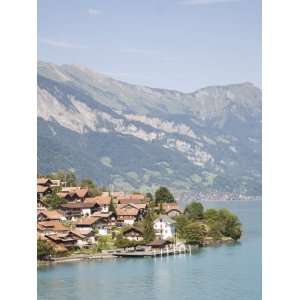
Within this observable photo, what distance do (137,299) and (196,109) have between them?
1.55 m

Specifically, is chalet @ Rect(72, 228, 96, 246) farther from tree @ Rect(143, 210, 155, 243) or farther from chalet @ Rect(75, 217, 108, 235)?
tree @ Rect(143, 210, 155, 243)

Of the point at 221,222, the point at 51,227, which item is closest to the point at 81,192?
the point at 51,227

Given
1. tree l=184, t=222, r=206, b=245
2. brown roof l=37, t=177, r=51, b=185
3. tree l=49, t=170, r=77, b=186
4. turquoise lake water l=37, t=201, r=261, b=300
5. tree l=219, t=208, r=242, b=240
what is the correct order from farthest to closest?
tree l=49, t=170, r=77, b=186 → brown roof l=37, t=177, r=51, b=185 → tree l=184, t=222, r=206, b=245 → tree l=219, t=208, r=242, b=240 → turquoise lake water l=37, t=201, r=261, b=300

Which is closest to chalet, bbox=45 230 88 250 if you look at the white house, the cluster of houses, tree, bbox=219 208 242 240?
the cluster of houses

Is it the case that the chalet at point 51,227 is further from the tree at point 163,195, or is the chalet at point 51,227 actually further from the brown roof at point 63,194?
the tree at point 163,195

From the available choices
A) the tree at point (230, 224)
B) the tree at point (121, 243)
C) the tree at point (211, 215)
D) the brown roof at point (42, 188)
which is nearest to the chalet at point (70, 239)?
the tree at point (121, 243)

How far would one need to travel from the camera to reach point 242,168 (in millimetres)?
6434

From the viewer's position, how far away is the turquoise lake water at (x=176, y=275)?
235 inches

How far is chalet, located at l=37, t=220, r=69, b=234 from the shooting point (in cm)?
633

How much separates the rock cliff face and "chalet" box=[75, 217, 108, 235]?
0.35 metres

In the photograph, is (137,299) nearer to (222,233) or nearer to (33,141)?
(222,233)

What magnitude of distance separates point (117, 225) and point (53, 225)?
1.55ft
